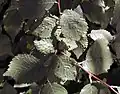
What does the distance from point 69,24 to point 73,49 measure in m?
0.10

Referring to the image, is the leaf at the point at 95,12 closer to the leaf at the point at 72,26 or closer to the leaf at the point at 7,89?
the leaf at the point at 72,26

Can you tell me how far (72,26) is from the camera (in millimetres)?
721

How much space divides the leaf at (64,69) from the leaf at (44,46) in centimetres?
3

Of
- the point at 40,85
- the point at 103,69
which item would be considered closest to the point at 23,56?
the point at 40,85

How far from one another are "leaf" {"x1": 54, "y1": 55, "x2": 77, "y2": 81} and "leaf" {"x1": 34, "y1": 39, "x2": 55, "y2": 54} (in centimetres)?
3

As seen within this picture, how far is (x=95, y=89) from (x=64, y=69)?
102 mm

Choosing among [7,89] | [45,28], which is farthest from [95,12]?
[7,89]

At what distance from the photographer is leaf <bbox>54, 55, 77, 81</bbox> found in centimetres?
73

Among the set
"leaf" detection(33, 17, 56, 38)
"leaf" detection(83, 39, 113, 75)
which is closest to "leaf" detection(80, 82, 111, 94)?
"leaf" detection(83, 39, 113, 75)

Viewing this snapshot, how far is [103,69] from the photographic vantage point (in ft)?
2.63

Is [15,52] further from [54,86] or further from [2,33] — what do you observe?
[54,86]

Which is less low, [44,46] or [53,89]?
[44,46]

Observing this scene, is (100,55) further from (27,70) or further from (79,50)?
(27,70)

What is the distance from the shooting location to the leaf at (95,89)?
0.77 m
